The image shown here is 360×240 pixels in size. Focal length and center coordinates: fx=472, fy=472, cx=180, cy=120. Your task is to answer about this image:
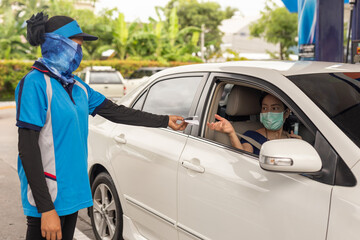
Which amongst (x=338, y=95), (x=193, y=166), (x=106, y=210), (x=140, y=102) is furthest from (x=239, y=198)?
(x=106, y=210)

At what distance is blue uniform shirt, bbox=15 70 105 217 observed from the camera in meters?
2.40

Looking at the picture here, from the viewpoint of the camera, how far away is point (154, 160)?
3.37 metres

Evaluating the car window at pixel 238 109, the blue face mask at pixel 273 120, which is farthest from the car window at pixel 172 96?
the blue face mask at pixel 273 120

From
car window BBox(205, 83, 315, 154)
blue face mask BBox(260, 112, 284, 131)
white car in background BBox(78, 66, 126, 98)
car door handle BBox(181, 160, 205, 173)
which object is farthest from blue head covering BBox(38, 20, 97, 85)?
white car in background BBox(78, 66, 126, 98)

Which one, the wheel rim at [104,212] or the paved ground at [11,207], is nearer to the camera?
the wheel rim at [104,212]

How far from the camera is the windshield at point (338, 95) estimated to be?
7.93 feet

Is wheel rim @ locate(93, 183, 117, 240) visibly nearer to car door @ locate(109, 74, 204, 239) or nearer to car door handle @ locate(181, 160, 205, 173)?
car door @ locate(109, 74, 204, 239)

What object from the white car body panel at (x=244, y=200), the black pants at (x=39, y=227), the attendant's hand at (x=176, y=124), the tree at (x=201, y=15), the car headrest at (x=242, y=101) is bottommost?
the black pants at (x=39, y=227)

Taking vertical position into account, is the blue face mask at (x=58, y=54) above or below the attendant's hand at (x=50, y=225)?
above

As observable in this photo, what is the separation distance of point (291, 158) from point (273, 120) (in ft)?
3.75

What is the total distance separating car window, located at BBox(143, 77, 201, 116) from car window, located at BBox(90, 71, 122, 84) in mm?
14084

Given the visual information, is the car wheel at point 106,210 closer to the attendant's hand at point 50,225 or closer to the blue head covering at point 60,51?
the attendant's hand at point 50,225

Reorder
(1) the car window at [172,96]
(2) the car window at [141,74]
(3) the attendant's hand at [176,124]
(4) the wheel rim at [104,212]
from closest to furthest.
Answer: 1. (3) the attendant's hand at [176,124]
2. (1) the car window at [172,96]
3. (4) the wheel rim at [104,212]
4. (2) the car window at [141,74]

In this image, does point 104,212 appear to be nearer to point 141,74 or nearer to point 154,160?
point 154,160
